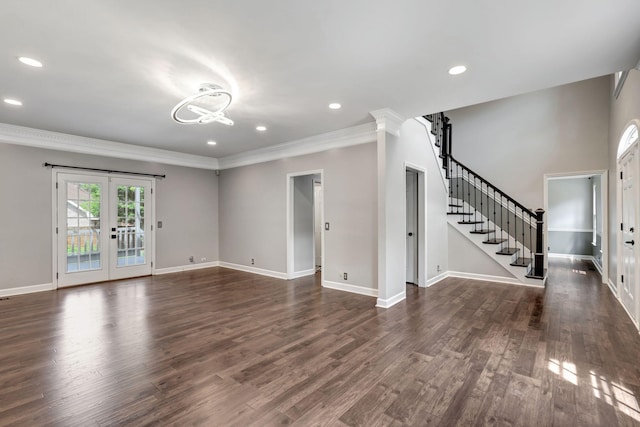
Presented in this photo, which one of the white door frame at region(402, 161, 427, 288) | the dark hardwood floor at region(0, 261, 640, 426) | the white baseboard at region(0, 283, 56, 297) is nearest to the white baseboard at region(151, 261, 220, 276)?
the white baseboard at region(0, 283, 56, 297)

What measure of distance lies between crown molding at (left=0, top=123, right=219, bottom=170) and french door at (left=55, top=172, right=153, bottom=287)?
19.6 inches

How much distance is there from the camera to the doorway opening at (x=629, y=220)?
3.47m

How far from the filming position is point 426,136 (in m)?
5.77

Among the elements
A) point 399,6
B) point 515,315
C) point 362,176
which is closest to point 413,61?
point 399,6

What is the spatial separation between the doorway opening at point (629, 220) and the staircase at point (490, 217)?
1.15 metres

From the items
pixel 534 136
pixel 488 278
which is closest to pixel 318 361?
pixel 488 278

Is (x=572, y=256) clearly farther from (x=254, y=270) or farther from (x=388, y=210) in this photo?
(x=254, y=270)

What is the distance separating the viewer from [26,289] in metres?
5.16

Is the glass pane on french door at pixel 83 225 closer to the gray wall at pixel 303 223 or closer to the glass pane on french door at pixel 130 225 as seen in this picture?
the glass pane on french door at pixel 130 225

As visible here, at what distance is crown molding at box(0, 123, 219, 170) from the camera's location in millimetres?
5035

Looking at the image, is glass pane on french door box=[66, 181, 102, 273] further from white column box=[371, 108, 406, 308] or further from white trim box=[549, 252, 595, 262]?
white trim box=[549, 252, 595, 262]

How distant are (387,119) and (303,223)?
9.95ft

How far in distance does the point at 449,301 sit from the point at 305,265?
3.04m

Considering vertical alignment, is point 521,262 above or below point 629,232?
below
